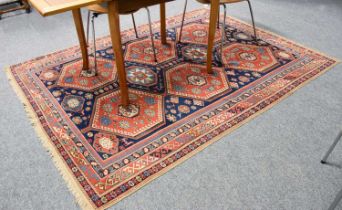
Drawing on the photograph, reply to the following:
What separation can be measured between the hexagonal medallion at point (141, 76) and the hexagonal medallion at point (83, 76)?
0.42 feet

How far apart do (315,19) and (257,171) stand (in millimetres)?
2197

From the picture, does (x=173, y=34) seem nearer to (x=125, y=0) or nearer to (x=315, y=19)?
(x=125, y=0)

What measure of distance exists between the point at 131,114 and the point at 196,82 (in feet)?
1.84

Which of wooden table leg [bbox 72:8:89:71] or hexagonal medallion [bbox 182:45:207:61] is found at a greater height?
wooden table leg [bbox 72:8:89:71]

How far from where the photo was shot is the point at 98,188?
4.42 ft

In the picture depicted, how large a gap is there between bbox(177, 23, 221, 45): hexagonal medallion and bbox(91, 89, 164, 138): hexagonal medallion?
2.85 feet

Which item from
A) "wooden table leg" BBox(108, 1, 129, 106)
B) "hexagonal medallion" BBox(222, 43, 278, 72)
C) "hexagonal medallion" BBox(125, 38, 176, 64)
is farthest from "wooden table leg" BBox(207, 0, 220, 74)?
"wooden table leg" BBox(108, 1, 129, 106)

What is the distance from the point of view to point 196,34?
2.63 metres

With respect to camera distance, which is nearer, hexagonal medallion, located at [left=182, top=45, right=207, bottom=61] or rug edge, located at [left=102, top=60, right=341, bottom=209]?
rug edge, located at [left=102, top=60, right=341, bottom=209]

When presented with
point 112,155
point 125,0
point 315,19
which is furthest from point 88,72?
point 315,19

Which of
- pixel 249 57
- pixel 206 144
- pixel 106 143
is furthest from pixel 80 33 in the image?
pixel 249 57

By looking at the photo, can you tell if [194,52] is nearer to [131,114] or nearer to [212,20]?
[212,20]

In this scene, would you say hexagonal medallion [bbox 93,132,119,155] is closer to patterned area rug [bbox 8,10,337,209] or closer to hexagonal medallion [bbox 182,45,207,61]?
patterned area rug [bbox 8,10,337,209]

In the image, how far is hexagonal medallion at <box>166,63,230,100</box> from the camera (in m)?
1.94
